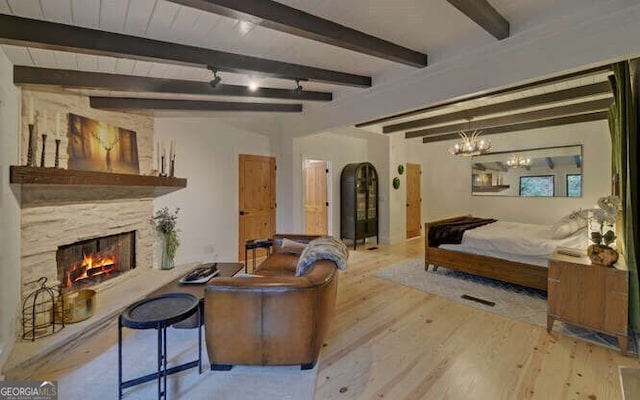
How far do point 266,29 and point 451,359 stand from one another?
2.99 metres

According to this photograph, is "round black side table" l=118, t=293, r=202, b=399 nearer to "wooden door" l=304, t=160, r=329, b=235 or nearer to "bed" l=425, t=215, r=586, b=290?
"bed" l=425, t=215, r=586, b=290

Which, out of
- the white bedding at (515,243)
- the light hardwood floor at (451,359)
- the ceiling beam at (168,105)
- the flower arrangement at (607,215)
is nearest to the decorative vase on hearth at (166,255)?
the ceiling beam at (168,105)

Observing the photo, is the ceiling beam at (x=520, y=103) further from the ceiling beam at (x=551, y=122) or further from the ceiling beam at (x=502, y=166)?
the ceiling beam at (x=502, y=166)

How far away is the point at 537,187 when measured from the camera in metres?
5.96

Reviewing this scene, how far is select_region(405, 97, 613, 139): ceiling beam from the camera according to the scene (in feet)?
14.0

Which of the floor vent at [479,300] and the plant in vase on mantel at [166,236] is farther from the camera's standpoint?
the plant in vase on mantel at [166,236]

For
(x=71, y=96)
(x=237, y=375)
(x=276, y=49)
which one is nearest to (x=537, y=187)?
(x=276, y=49)

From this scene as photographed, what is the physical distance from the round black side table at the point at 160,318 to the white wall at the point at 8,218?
3.10 ft

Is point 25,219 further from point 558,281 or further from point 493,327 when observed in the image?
point 558,281

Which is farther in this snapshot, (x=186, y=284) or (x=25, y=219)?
(x=186, y=284)

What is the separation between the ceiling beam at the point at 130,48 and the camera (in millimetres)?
1744

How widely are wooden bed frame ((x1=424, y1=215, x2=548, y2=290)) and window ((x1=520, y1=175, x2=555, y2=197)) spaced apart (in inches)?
110

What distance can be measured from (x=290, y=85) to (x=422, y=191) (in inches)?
225

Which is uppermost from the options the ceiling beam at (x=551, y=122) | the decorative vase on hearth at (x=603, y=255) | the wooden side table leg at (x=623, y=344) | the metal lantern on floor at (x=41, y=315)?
the ceiling beam at (x=551, y=122)
